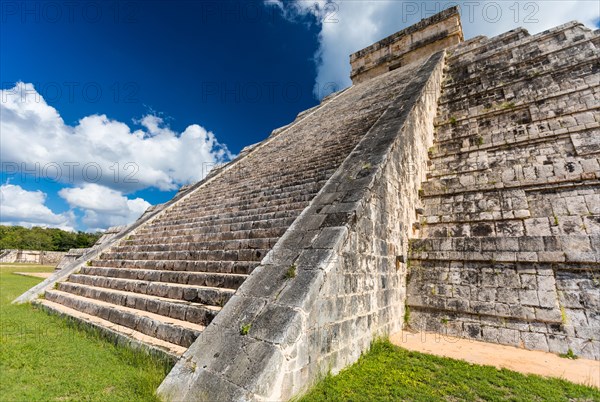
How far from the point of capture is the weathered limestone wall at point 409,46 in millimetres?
14062

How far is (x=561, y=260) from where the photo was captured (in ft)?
15.0

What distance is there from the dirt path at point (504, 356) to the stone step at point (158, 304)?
2.89 metres

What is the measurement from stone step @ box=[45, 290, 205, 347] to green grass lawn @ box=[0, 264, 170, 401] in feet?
1.07

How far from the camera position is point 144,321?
4.23m

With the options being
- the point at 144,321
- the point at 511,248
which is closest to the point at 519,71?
the point at 511,248

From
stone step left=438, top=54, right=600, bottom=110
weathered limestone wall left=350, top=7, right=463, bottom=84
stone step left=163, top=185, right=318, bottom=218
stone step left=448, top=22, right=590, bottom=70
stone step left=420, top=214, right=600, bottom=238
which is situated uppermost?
weathered limestone wall left=350, top=7, right=463, bottom=84

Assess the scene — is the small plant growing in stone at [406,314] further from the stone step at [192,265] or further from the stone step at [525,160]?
the stone step at [525,160]

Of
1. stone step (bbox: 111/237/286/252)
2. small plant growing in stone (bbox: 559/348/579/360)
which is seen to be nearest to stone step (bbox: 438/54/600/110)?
small plant growing in stone (bbox: 559/348/579/360)

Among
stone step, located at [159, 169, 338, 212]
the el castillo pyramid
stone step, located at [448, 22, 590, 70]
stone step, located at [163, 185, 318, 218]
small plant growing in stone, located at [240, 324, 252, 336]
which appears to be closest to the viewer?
small plant growing in stone, located at [240, 324, 252, 336]

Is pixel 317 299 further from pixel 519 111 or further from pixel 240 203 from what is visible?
pixel 519 111

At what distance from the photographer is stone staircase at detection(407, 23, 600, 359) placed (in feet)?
14.7

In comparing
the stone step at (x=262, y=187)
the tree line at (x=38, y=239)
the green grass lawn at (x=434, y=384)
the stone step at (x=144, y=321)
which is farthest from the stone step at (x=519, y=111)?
the tree line at (x=38, y=239)

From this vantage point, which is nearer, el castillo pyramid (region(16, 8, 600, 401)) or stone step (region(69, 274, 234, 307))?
el castillo pyramid (region(16, 8, 600, 401))

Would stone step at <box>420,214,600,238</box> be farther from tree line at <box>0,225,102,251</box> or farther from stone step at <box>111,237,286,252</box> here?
tree line at <box>0,225,102,251</box>
